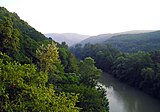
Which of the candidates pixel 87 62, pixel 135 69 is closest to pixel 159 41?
pixel 135 69

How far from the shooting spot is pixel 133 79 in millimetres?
60688

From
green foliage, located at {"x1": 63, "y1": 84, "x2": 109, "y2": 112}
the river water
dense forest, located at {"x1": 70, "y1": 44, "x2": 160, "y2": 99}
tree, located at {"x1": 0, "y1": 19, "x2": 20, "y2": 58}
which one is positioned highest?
tree, located at {"x1": 0, "y1": 19, "x2": 20, "y2": 58}

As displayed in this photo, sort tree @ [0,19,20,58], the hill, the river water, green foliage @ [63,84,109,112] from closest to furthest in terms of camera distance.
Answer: green foliage @ [63,84,109,112] < tree @ [0,19,20,58] < the river water < the hill

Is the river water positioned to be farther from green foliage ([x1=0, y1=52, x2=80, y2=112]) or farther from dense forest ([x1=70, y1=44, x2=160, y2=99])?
green foliage ([x1=0, y1=52, x2=80, y2=112])

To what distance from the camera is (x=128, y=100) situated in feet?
153

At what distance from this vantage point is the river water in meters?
41.8

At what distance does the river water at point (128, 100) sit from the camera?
4175 centimetres

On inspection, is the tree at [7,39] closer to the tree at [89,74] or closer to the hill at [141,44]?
the tree at [89,74]

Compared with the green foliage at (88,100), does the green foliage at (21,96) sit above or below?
above

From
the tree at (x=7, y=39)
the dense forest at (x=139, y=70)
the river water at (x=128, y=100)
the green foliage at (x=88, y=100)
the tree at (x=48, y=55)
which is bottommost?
the river water at (x=128, y=100)

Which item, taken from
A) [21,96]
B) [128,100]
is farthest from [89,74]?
[21,96]

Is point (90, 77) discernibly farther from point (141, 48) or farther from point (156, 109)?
point (141, 48)

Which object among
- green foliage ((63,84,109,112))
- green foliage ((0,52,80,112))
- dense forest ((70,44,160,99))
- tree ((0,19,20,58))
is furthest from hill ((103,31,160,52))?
green foliage ((0,52,80,112))

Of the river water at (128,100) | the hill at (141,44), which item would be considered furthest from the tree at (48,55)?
the hill at (141,44)
